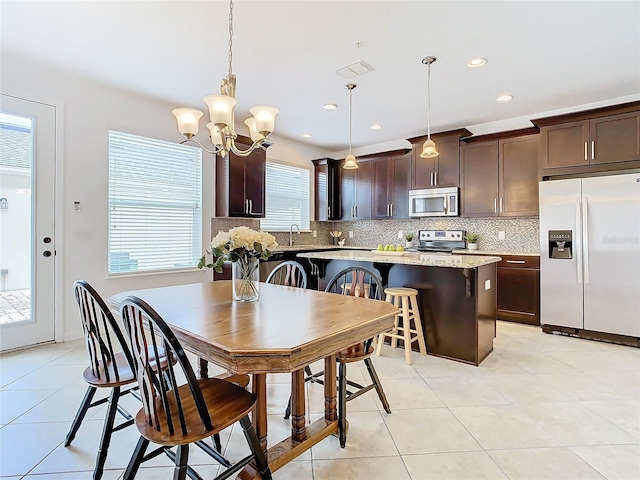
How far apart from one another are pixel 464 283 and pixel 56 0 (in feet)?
12.2

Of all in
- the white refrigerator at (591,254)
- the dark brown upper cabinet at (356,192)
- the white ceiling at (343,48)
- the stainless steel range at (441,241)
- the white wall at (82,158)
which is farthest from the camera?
the dark brown upper cabinet at (356,192)

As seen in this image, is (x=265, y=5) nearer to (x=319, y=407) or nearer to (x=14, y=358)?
(x=319, y=407)

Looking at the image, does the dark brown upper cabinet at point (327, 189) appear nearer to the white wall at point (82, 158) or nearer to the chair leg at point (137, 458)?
the white wall at point (82, 158)

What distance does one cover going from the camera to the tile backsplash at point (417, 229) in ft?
15.2

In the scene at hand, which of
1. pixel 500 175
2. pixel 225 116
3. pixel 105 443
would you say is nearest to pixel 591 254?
pixel 500 175

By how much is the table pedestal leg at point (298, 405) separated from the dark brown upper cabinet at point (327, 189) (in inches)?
185

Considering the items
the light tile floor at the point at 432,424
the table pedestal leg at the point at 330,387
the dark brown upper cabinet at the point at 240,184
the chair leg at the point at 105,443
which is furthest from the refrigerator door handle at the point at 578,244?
the chair leg at the point at 105,443

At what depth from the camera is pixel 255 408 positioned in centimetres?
153

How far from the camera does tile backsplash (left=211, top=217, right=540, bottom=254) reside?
4.64 m

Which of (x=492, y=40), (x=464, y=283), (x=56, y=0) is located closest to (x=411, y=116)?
(x=492, y=40)

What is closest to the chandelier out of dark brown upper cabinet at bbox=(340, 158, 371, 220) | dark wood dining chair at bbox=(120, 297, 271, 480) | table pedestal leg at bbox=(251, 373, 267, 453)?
dark wood dining chair at bbox=(120, 297, 271, 480)

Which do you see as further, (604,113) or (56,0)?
(604,113)

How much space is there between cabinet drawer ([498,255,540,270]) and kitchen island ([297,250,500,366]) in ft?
3.72

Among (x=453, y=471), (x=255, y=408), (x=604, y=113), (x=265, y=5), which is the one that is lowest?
(x=453, y=471)
